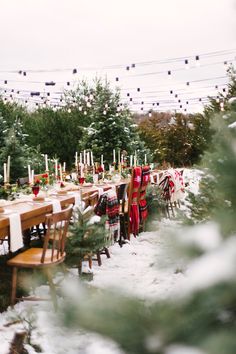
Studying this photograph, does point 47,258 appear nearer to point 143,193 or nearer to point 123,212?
point 123,212

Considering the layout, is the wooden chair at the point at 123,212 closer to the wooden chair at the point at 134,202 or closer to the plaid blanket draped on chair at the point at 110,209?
the wooden chair at the point at 134,202

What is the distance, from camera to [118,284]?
2.33 feet

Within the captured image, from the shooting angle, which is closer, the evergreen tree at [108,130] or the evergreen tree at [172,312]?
the evergreen tree at [172,312]

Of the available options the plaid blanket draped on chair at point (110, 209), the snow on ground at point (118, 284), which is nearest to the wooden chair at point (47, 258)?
the snow on ground at point (118, 284)

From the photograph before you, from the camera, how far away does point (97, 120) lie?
13586 millimetres

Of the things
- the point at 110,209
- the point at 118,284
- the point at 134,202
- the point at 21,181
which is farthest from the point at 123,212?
the point at 118,284

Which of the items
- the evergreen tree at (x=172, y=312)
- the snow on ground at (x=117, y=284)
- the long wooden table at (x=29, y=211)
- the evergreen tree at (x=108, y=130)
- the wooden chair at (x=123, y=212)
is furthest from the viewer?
the evergreen tree at (x=108, y=130)

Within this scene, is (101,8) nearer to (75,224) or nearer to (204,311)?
(75,224)

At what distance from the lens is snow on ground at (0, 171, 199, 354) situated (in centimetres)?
71

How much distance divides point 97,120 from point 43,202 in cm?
924

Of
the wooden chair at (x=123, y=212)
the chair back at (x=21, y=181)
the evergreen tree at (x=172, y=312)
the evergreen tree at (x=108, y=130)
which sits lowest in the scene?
the wooden chair at (x=123, y=212)

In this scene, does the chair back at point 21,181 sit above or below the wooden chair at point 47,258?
above

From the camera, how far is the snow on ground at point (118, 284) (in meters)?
0.71

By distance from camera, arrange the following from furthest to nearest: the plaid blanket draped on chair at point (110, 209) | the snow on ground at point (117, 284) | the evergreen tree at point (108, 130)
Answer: the evergreen tree at point (108, 130) < the plaid blanket draped on chair at point (110, 209) < the snow on ground at point (117, 284)
